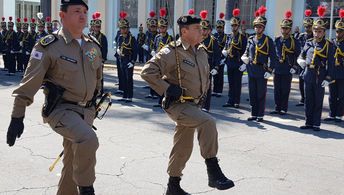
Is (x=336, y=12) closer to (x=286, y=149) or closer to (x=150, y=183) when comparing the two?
(x=286, y=149)

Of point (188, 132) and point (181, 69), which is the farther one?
point (188, 132)

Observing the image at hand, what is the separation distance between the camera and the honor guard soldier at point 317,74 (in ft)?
28.8

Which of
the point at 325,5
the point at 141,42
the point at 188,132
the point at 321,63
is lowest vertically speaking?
the point at 188,132

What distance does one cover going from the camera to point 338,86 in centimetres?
984

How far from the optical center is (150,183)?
5262mm

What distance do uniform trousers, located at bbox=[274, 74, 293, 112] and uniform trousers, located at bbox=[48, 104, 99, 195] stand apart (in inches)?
276

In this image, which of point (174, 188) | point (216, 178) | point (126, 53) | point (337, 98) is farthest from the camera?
point (126, 53)

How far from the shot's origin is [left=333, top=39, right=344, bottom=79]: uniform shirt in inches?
372

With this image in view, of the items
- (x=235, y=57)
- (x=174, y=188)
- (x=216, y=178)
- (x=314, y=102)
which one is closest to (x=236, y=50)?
(x=235, y=57)

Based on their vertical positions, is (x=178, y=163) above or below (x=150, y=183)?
above

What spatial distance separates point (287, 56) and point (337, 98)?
1.43 meters

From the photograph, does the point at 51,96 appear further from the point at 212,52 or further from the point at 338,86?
the point at 212,52

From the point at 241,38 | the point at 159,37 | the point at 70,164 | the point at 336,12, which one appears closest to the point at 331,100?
the point at 241,38

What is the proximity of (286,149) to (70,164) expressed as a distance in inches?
156
